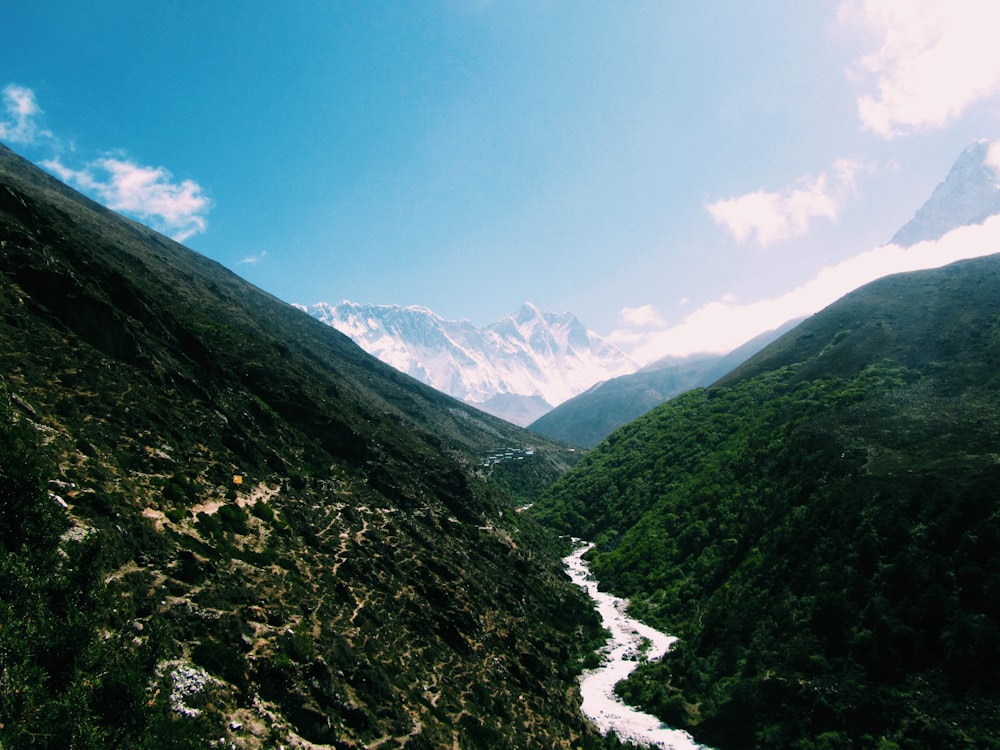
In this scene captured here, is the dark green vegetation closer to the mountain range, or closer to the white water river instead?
the mountain range

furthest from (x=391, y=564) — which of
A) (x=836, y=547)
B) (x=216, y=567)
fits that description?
(x=836, y=547)

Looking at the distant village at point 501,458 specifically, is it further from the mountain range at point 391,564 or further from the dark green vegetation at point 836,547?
the mountain range at point 391,564

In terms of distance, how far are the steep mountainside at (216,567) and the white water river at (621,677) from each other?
3.80 meters

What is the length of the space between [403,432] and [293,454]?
50.5 metres

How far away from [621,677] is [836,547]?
108ft

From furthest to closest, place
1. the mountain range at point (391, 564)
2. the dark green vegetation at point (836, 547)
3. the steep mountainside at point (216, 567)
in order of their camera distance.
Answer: the dark green vegetation at point (836, 547), the mountain range at point (391, 564), the steep mountainside at point (216, 567)

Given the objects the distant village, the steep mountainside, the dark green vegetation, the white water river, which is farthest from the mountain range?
the distant village

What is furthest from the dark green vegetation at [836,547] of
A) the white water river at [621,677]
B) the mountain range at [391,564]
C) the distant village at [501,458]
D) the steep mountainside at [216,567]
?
the distant village at [501,458]

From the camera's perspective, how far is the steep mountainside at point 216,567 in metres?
22.1

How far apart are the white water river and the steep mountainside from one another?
3.80 metres

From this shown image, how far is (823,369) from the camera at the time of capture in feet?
407

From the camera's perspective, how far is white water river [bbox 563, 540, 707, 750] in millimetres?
53438

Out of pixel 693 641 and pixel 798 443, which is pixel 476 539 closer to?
pixel 693 641

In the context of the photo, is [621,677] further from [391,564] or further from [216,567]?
[216,567]
